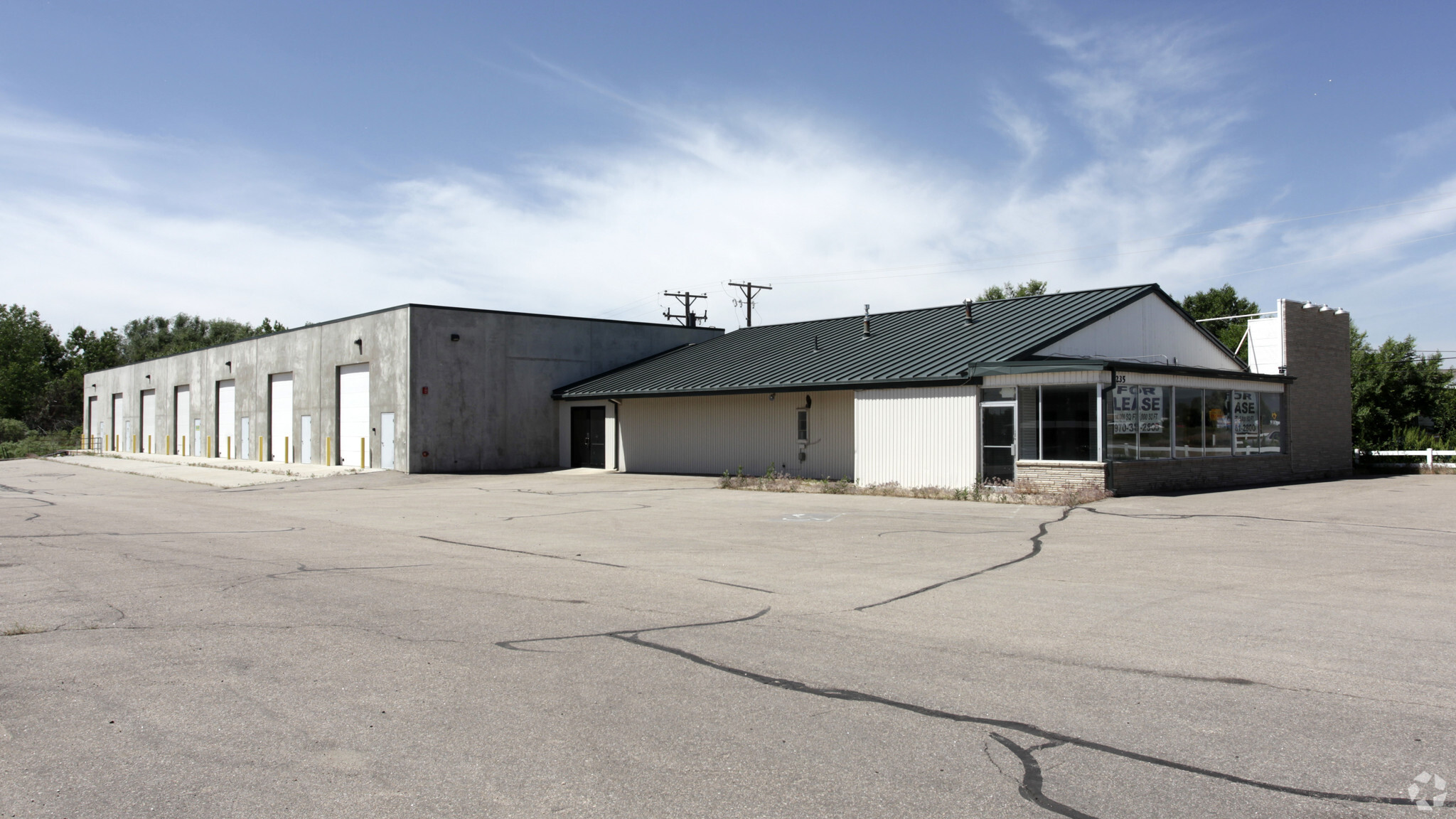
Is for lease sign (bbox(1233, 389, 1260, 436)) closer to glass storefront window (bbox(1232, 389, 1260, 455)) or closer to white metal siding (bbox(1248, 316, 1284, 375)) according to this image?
glass storefront window (bbox(1232, 389, 1260, 455))

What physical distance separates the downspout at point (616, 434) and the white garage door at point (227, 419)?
20380 millimetres

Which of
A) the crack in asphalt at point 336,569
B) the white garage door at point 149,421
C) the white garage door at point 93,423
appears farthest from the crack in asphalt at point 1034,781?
the white garage door at point 93,423

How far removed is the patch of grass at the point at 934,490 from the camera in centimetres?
1964

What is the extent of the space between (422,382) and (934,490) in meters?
18.3

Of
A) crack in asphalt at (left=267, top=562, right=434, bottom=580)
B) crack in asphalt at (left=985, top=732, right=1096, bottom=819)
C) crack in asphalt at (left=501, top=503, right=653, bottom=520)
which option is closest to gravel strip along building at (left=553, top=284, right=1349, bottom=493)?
crack in asphalt at (left=501, top=503, right=653, bottom=520)

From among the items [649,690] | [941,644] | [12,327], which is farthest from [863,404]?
[12,327]

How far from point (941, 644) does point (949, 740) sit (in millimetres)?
2142

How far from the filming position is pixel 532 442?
3488cm

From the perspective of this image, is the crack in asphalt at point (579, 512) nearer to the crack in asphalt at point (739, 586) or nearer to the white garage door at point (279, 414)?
the crack in asphalt at point (739, 586)

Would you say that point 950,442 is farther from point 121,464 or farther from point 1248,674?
point 121,464

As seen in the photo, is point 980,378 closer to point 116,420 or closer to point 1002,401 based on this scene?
point 1002,401

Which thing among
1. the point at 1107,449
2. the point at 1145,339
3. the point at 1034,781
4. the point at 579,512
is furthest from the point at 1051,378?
the point at 1034,781

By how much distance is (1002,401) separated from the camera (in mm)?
21234

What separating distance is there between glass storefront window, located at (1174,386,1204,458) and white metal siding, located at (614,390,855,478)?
805 centimetres
